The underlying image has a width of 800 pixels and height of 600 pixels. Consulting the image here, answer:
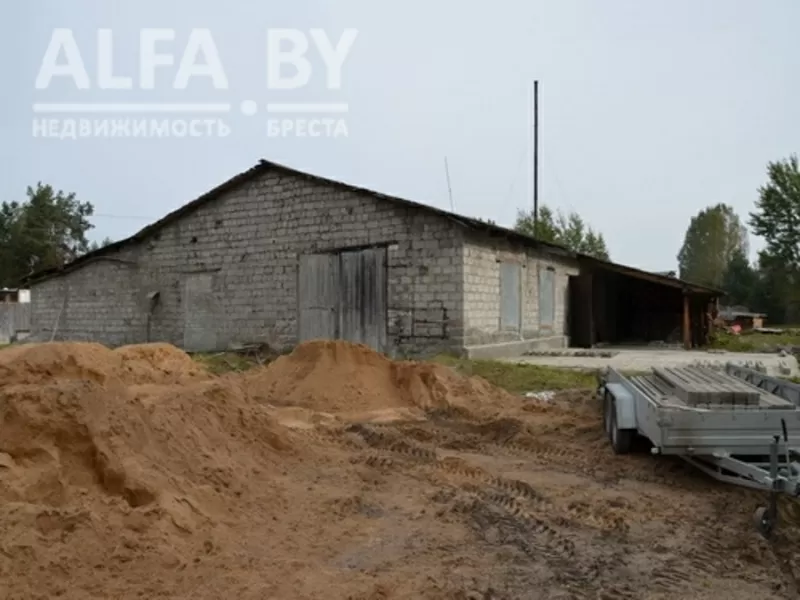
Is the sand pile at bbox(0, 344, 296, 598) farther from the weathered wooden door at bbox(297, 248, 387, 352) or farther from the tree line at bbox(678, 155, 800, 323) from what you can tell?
the tree line at bbox(678, 155, 800, 323)

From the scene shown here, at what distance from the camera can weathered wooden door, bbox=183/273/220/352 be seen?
66.3 ft

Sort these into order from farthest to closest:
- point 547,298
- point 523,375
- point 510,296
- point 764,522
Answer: point 547,298 < point 510,296 < point 523,375 < point 764,522

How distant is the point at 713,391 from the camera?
6422mm

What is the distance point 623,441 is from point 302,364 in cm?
614

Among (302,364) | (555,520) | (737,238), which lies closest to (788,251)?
(737,238)

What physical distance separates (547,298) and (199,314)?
34.8 feet

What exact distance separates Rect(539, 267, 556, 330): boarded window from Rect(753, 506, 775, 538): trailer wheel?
55.3ft

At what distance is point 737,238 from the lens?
249 ft

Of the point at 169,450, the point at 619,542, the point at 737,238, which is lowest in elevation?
the point at 619,542

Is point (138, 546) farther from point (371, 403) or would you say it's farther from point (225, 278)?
point (225, 278)

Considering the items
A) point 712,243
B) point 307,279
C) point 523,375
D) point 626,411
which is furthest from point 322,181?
point 712,243

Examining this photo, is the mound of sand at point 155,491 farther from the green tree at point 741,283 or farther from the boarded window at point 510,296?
the green tree at point 741,283

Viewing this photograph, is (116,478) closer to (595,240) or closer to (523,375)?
(523,375)

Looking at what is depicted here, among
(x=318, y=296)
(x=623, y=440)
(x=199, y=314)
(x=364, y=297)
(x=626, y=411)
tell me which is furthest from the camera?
(x=199, y=314)
